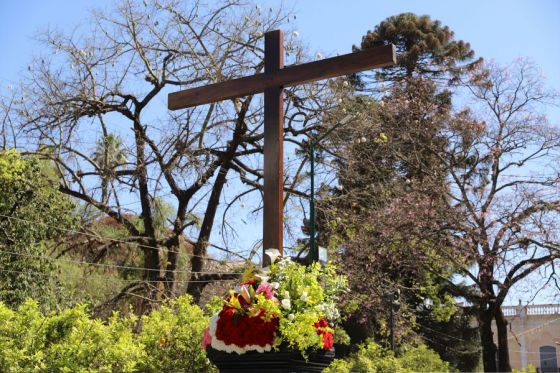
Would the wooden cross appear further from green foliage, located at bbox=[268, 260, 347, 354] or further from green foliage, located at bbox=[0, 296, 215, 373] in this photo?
green foliage, located at bbox=[0, 296, 215, 373]

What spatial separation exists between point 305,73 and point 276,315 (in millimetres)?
3030

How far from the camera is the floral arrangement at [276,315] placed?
4492 millimetres

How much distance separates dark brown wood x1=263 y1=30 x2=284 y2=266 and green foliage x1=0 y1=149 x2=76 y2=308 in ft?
40.5

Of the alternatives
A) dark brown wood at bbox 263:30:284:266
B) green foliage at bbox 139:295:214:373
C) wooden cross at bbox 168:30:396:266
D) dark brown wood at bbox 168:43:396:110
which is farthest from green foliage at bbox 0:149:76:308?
dark brown wood at bbox 263:30:284:266

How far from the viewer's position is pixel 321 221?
2356cm

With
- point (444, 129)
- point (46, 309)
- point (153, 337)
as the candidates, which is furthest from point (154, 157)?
point (153, 337)

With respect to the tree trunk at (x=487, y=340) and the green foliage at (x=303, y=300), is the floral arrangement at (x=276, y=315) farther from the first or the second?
the tree trunk at (x=487, y=340)

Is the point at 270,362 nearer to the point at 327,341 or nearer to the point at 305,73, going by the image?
the point at 327,341

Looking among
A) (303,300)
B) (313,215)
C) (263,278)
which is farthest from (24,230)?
(303,300)

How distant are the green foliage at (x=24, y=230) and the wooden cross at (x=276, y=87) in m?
11.9

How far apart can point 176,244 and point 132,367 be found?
15.3m

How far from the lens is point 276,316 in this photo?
4.57 metres

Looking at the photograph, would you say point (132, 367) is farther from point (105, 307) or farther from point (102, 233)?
point (102, 233)

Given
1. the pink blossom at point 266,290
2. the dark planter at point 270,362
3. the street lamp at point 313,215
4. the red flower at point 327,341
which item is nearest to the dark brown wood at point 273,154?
the pink blossom at point 266,290
